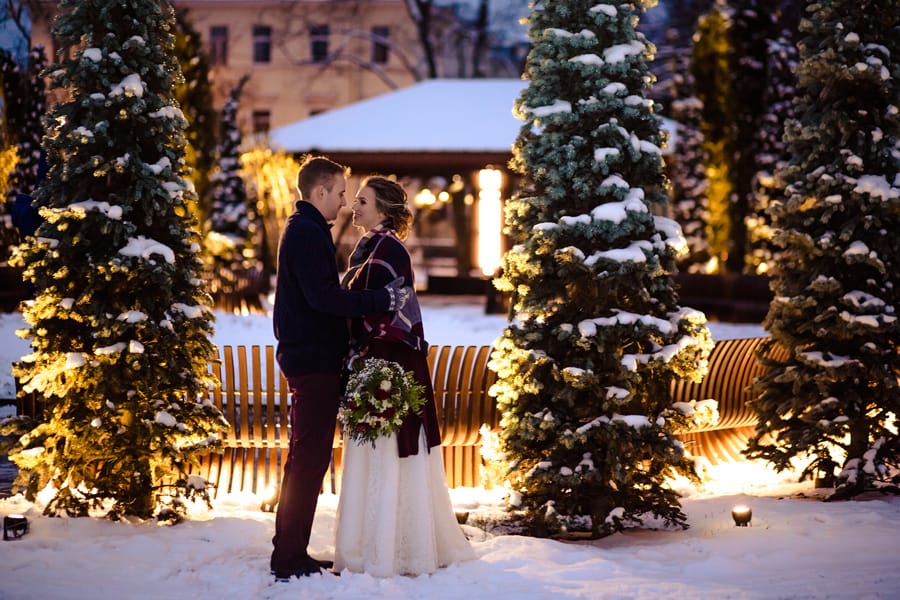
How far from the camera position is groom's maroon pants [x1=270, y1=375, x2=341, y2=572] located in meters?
6.59

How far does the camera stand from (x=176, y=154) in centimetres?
796

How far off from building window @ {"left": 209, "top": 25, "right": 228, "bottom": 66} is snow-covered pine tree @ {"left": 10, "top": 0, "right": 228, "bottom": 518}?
4963 centimetres

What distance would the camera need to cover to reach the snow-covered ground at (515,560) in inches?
251

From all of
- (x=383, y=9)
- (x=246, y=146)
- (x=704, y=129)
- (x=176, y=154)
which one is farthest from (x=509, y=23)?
(x=176, y=154)

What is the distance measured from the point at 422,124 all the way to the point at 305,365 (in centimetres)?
2216

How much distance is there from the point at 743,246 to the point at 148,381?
20724 mm

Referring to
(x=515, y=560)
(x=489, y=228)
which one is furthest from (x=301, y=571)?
(x=489, y=228)

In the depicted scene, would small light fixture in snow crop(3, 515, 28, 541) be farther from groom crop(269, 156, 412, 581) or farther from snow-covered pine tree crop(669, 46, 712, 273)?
snow-covered pine tree crop(669, 46, 712, 273)

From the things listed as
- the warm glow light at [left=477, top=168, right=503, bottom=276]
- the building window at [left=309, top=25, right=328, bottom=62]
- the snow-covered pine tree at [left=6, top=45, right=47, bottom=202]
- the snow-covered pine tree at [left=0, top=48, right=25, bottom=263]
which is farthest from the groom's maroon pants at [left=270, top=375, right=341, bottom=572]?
the building window at [left=309, top=25, right=328, bottom=62]

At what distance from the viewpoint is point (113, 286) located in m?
7.73

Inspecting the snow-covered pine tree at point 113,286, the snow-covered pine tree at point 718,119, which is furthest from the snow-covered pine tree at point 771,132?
the snow-covered pine tree at point 113,286

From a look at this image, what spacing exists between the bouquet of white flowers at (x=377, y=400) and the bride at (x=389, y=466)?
0.29 ft

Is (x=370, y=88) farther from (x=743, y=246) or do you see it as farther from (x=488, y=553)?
(x=488, y=553)

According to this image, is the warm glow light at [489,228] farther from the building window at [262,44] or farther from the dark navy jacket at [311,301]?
the building window at [262,44]
